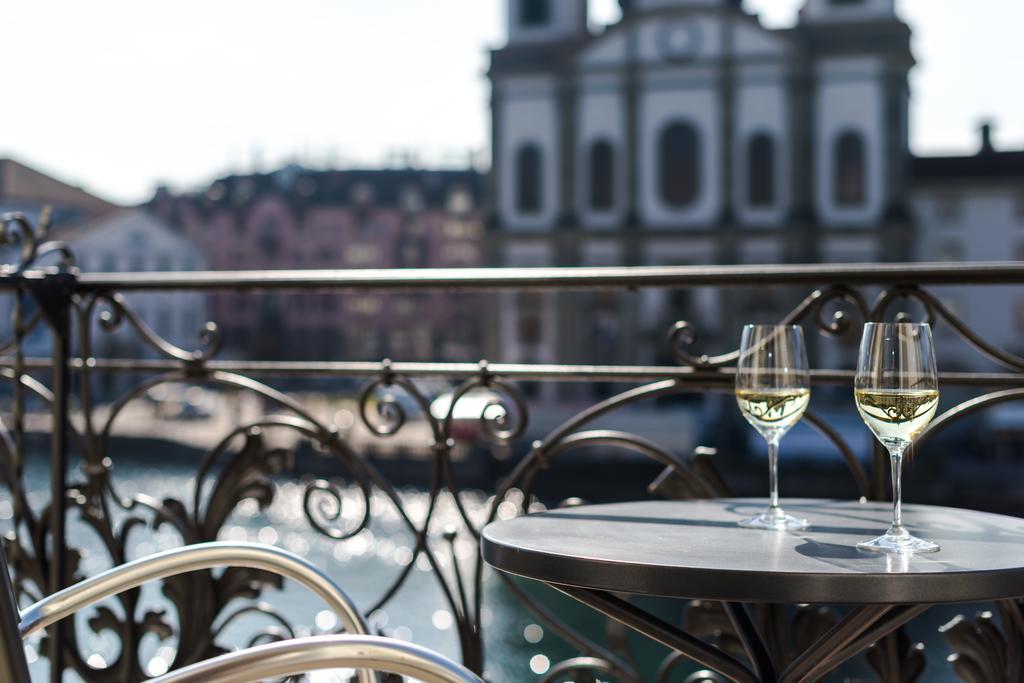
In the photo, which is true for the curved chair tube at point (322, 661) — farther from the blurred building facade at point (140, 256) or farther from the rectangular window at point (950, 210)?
the blurred building facade at point (140, 256)

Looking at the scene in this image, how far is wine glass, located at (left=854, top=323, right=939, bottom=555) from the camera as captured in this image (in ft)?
4.75

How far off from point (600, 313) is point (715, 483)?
34.3 metres

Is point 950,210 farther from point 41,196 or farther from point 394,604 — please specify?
point 41,196

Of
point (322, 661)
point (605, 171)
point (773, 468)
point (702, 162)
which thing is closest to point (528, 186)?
point (605, 171)

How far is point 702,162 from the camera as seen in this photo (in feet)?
117

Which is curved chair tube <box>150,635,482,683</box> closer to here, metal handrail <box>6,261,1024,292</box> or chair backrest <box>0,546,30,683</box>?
chair backrest <box>0,546,30,683</box>

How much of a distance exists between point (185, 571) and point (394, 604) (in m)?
19.8

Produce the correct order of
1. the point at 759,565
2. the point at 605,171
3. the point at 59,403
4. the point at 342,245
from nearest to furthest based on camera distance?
the point at 759,565
the point at 59,403
the point at 605,171
the point at 342,245

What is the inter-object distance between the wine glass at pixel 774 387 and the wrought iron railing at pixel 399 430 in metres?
0.32

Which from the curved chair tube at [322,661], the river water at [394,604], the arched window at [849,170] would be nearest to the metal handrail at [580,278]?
the curved chair tube at [322,661]

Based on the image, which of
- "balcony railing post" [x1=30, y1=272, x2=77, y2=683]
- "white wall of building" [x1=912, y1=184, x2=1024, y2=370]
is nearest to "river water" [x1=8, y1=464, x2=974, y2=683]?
"balcony railing post" [x1=30, y1=272, x2=77, y2=683]

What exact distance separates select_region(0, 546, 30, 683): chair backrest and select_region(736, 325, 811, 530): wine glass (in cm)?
88

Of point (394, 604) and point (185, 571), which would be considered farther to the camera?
point (394, 604)

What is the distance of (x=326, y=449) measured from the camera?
2439 mm
